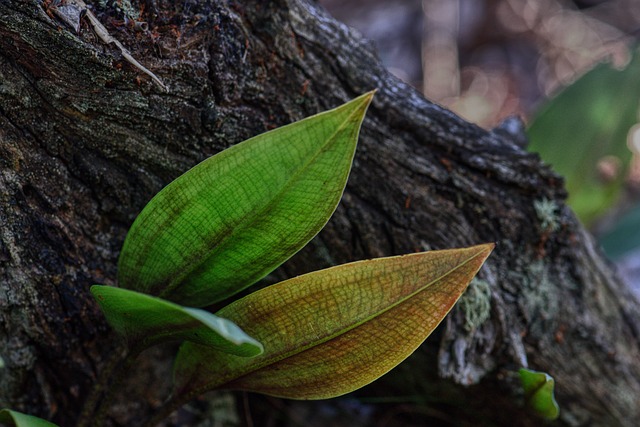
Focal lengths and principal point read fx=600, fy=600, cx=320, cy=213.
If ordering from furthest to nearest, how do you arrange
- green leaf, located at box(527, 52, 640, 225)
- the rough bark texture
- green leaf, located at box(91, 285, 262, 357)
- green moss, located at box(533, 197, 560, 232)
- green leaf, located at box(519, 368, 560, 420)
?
green leaf, located at box(527, 52, 640, 225) < green moss, located at box(533, 197, 560, 232) < green leaf, located at box(519, 368, 560, 420) < the rough bark texture < green leaf, located at box(91, 285, 262, 357)

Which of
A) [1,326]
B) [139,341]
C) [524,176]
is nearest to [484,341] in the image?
[524,176]

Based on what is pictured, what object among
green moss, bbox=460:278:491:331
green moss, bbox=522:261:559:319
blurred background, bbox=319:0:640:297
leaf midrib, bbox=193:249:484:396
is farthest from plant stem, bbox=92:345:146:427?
blurred background, bbox=319:0:640:297

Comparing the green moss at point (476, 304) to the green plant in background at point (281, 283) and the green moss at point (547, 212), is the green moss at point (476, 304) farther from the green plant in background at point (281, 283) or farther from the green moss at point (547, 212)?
the green plant in background at point (281, 283)

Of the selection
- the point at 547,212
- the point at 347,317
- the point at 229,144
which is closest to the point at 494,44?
the point at 547,212

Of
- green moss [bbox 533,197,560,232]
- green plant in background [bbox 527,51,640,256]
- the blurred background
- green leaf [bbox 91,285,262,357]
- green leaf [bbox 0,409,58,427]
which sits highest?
the blurred background

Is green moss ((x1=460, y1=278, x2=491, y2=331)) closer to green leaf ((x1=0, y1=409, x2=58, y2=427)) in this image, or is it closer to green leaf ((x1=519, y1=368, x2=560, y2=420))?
green leaf ((x1=519, y1=368, x2=560, y2=420))

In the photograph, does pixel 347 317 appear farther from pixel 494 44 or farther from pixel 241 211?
pixel 494 44
